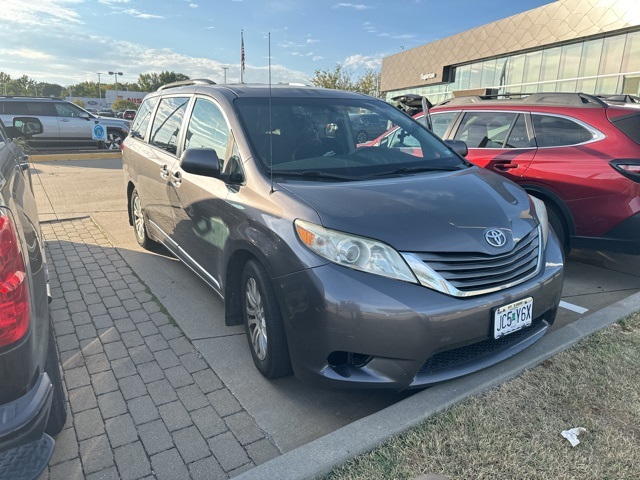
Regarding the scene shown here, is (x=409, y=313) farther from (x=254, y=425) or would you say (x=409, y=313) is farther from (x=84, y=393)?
(x=84, y=393)

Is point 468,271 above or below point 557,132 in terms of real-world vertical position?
below

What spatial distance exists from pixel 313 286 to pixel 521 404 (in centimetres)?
131

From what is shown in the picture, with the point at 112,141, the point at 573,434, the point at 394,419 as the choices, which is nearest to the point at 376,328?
the point at 394,419

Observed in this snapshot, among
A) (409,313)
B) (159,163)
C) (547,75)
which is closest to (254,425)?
(409,313)

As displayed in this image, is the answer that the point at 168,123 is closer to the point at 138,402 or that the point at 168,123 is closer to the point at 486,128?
the point at 138,402

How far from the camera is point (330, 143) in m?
3.50

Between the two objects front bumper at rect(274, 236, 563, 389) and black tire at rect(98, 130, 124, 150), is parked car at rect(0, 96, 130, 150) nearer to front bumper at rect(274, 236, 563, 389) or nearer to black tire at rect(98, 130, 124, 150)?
black tire at rect(98, 130, 124, 150)

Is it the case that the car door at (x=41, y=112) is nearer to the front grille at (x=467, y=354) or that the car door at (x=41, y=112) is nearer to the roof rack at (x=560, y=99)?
the roof rack at (x=560, y=99)

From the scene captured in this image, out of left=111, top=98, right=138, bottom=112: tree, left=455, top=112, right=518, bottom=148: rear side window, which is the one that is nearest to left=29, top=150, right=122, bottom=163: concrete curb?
left=455, top=112, right=518, bottom=148: rear side window

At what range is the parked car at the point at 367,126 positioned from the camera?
385 cm

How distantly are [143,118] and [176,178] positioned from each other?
1.81 metres

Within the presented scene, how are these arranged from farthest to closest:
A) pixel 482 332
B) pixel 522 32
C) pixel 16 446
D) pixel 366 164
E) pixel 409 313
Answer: pixel 522 32 < pixel 366 164 < pixel 482 332 < pixel 409 313 < pixel 16 446

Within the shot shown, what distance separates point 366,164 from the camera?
3312mm

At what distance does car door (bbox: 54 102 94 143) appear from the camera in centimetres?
1648
